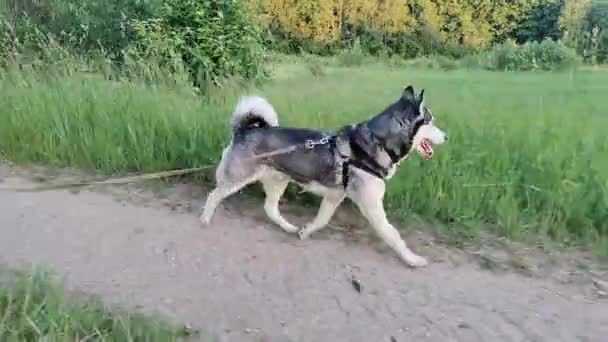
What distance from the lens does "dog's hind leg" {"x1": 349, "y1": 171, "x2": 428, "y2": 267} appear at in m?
4.89

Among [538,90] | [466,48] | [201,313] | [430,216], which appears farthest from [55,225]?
[466,48]

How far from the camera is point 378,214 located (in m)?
4.90

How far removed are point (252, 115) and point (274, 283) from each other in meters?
1.21

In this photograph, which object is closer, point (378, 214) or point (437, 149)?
point (378, 214)

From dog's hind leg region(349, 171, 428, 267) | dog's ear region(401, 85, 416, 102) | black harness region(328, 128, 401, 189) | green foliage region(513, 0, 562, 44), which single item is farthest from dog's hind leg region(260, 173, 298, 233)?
green foliage region(513, 0, 562, 44)

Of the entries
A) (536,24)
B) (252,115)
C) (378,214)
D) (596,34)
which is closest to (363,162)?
(378,214)

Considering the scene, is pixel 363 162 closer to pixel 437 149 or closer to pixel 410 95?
pixel 410 95

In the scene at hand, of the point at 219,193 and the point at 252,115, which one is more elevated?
the point at 252,115

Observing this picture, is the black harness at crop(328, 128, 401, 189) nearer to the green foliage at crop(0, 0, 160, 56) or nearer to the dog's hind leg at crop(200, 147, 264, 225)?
the dog's hind leg at crop(200, 147, 264, 225)

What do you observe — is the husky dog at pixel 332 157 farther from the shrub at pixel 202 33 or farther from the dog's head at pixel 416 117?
the shrub at pixel 202 33

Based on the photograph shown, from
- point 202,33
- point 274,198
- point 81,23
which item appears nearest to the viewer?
point 274,198

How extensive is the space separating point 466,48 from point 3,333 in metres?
15.3

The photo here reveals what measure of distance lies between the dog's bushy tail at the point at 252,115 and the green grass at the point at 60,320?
5.50 ft

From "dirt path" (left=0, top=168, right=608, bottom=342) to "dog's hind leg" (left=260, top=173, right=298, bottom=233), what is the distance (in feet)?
0.29
